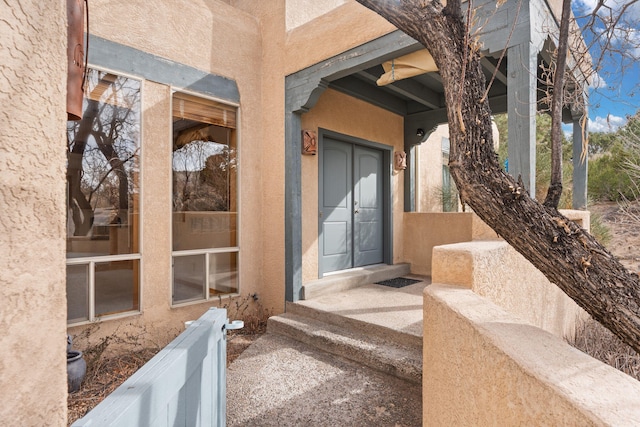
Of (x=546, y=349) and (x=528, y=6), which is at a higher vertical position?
(x=528, y=6)

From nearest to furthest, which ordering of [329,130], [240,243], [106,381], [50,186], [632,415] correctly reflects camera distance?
[50,186]
[632,415]
[106,381]
[240,243]
[329,130]

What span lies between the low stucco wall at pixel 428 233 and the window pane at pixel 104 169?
4.61 metres

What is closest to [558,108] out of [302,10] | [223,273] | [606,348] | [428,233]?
[606,348]

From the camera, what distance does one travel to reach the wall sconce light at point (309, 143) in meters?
4.84

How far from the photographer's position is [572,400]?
92 cm

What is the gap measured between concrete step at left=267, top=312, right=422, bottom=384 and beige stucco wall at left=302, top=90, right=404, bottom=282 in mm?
864

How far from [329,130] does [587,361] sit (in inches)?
182

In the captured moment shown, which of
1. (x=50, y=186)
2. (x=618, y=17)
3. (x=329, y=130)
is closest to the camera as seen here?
(x=50, y=186)

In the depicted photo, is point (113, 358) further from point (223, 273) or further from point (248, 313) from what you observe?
point (248, 313)

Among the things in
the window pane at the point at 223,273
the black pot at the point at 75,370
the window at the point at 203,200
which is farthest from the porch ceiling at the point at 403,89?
the black pot at the point at 75,370

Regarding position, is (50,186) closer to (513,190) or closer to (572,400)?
(572,400)

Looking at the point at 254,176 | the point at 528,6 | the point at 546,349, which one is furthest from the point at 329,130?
the point at 546,349

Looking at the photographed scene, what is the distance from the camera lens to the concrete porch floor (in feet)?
8.70

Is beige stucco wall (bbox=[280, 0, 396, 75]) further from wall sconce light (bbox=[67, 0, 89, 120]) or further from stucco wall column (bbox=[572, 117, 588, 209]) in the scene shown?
stucco wall column (bbox=[572, 117, 588, 209])
